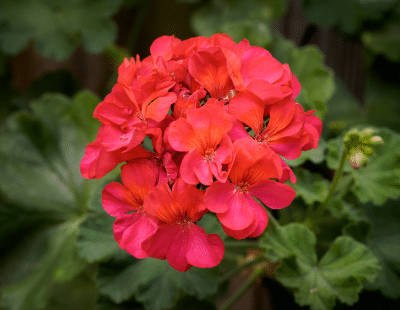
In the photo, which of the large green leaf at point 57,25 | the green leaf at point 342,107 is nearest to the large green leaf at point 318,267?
the green leaf at point 342,107

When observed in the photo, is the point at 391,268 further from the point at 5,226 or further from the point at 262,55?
the point at 5,226

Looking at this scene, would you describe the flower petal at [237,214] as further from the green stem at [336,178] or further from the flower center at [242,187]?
the green stem at [336,178]

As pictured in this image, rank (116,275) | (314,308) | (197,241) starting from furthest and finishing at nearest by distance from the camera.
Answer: (116,275) < (314,308) < (197,241)

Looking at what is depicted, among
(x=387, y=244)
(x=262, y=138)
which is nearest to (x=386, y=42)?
(x=387, y=244)

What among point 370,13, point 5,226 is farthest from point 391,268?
point 5,226

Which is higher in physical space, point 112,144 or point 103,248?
point 112,144

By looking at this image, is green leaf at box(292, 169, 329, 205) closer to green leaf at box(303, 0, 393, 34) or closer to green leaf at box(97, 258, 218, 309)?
green leaf at box(97, 258, 218, 309)
